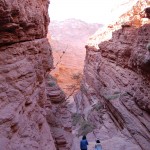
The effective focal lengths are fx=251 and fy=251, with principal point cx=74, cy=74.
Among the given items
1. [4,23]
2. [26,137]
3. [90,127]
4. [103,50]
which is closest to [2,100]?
[26,137]

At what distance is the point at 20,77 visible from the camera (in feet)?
27.0

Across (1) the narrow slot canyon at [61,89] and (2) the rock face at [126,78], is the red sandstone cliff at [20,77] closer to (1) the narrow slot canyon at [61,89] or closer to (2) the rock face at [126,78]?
(1) the narrow slot canyon at [61,89]

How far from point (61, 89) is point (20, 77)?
1015 cm

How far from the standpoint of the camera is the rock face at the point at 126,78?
1560 cm

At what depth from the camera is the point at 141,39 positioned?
17.5 meters

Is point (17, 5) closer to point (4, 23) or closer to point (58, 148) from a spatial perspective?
point (4, 23)

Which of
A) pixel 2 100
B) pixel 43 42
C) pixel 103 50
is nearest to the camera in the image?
pixel 2 100

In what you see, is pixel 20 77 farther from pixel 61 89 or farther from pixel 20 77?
pixel 61 89

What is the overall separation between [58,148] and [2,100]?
718cm

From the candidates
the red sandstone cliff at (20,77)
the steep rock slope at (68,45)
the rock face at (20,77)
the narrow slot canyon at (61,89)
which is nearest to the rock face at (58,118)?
the narrow slot canyon at (61,89)

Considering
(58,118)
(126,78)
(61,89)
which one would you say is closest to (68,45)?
(126,78)

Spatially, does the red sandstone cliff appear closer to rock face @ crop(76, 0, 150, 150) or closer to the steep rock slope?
rock face @ crop(76, 0, 150, 150)

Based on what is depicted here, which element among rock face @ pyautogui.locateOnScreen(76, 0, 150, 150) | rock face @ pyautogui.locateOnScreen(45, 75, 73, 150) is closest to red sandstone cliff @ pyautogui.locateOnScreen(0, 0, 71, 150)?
rock face @ pyautogui.locateOnScreen(45, 75, 73, 150)

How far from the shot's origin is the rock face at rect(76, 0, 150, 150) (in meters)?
15.6
